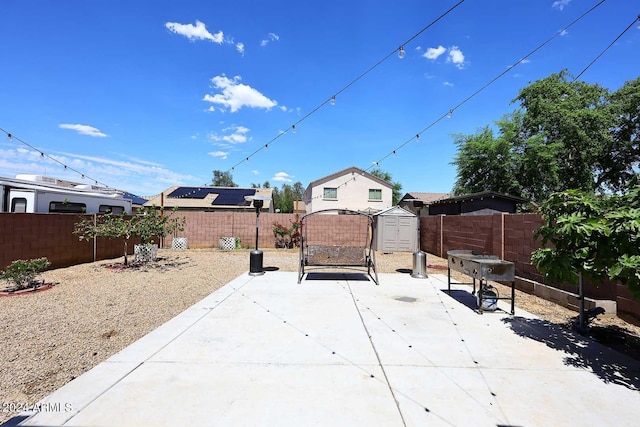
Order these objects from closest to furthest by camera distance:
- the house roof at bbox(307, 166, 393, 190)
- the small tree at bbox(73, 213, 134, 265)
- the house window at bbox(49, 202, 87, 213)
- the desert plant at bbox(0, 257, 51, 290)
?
the desert plant at bbox(0, 257, 51, 290) < the small tree at bbox(73, 213, 134, 265) < the house window at bbox(49, 202, 87, 213) < the house roof at bbox(307, 166, 393, 190)

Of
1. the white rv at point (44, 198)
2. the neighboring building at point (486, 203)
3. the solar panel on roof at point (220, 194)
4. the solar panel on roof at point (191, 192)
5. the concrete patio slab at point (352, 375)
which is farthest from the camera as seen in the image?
the solar panel on roof at point (191, 192)

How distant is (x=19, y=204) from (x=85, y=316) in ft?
21.4

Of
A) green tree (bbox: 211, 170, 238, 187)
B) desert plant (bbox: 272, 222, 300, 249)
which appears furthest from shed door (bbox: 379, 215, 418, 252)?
green tree (bbox: 211, 170, 238, 187)

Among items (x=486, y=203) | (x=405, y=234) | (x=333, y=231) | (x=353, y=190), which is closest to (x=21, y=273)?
(x=333, y=231)

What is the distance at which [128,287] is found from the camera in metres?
6.62

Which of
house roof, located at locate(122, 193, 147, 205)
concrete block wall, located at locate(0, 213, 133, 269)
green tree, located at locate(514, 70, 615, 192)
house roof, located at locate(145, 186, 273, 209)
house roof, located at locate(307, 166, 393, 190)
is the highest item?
green tree, located at locate(514, 70, 615, 192)

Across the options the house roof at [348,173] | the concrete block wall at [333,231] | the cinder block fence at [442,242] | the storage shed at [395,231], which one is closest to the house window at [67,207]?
the cinder block fence at [442,242]

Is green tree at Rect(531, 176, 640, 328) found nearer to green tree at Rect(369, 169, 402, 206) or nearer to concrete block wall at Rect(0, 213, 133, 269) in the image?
concrete block wall at Rect(0, 213, 133, 269)

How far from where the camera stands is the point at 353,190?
27.0 metres

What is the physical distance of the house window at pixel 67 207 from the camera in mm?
9359

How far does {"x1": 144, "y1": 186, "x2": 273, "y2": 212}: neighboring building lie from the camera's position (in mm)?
23328

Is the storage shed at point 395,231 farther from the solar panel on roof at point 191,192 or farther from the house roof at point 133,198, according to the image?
the solar panel on roof at point 191,192

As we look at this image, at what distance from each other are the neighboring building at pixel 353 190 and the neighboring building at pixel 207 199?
17.0 feet

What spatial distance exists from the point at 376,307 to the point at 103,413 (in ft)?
12.8
